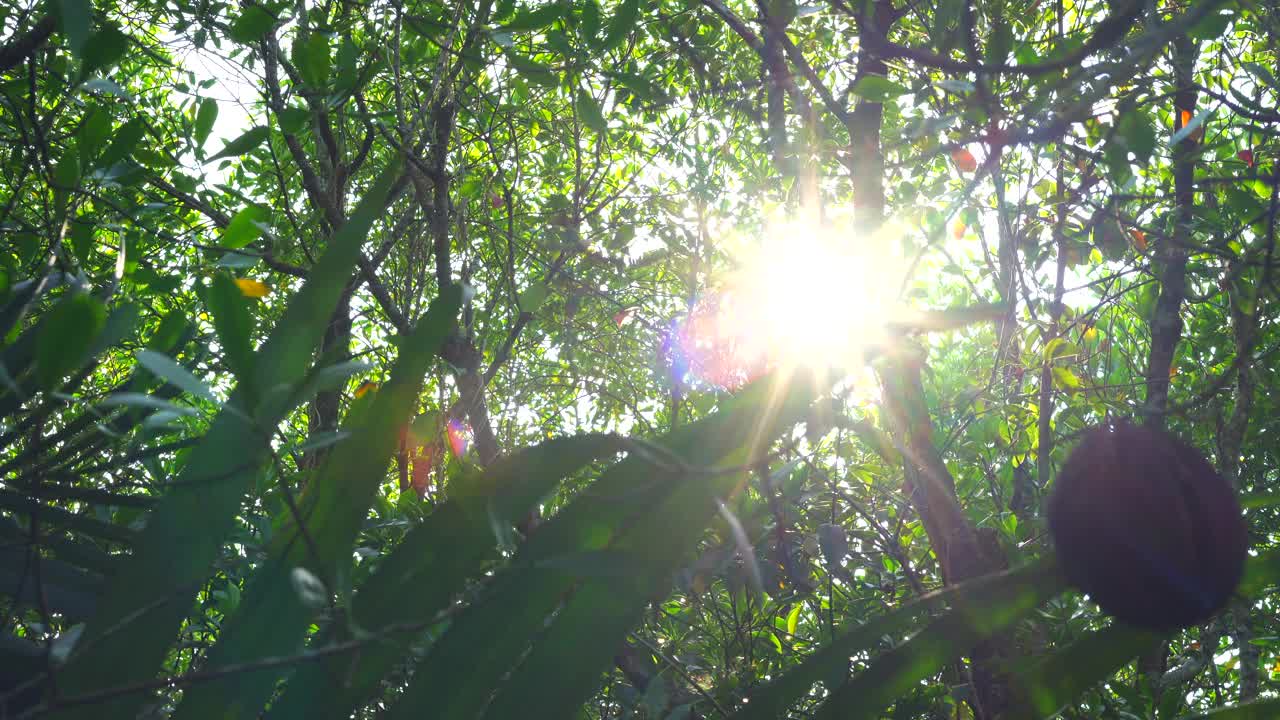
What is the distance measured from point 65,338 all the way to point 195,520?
0.19 meters

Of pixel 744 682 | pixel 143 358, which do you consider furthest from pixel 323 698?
pixel 744 682

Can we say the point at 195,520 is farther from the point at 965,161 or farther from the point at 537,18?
the point at 965,161

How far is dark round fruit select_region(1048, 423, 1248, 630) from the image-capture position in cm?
42

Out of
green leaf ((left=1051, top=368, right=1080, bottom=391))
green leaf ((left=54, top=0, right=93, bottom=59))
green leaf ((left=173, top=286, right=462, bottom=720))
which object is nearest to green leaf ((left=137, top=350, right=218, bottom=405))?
green leaf ((left=173, top=286, right=462, bottom=720))

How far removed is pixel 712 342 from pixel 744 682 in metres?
1.02

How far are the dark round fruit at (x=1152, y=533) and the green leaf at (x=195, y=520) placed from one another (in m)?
0.51

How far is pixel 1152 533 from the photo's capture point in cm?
42

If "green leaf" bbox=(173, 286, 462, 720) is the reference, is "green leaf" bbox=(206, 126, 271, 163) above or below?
above

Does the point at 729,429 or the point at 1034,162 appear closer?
the point at 729,429

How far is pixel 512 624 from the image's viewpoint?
2.11ft

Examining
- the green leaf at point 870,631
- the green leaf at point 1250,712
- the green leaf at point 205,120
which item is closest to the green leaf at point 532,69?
the green leaf at point 205,120

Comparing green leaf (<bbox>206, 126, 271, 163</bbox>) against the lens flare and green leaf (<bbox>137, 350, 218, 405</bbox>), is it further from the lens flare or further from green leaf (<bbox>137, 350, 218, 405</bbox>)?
the lens flare

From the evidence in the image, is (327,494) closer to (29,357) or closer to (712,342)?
(29,357)

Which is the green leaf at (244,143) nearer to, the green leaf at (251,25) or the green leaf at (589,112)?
the green leaf at (251,25)
